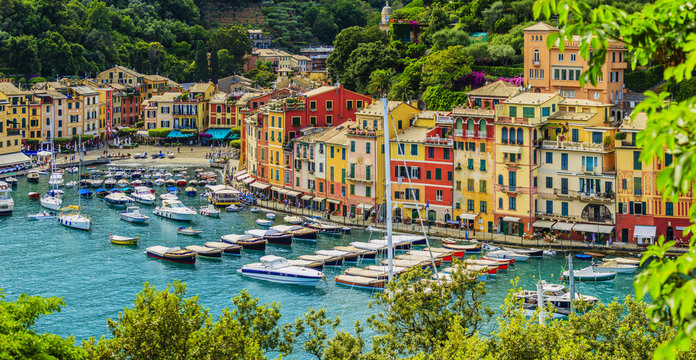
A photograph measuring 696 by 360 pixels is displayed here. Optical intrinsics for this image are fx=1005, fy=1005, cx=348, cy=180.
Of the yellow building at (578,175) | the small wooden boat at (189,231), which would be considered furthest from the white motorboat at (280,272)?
the yellow building at (578,175)

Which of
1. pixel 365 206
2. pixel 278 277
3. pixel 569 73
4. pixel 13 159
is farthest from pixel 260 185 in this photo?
pixel 13 159

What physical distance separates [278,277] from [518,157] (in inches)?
735

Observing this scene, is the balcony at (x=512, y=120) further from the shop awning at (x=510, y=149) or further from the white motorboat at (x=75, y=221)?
the white motorboat at (x=75, y=221)

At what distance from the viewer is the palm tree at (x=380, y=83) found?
289 feet

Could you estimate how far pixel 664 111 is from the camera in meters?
7.82

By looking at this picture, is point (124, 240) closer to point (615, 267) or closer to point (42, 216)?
point (42, 216)

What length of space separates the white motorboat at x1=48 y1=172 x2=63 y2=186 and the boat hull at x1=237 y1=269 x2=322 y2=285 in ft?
114

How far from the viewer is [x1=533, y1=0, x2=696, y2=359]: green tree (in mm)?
7766

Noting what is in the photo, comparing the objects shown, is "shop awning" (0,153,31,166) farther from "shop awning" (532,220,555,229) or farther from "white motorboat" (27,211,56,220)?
"shop awning" (532,220,555,229)

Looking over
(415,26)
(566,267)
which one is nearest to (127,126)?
(415,26)

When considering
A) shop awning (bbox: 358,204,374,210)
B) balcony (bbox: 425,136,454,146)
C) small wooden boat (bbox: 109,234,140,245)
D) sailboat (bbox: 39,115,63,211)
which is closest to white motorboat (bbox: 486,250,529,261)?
balcony (bbox: 425,136,454,146)

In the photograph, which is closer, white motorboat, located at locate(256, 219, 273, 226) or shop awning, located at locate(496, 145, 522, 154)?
shop awning, located at locate(496, 145, 522, 154)

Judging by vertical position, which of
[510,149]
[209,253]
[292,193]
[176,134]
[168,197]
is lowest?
[209,253]

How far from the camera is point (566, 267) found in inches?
2237
